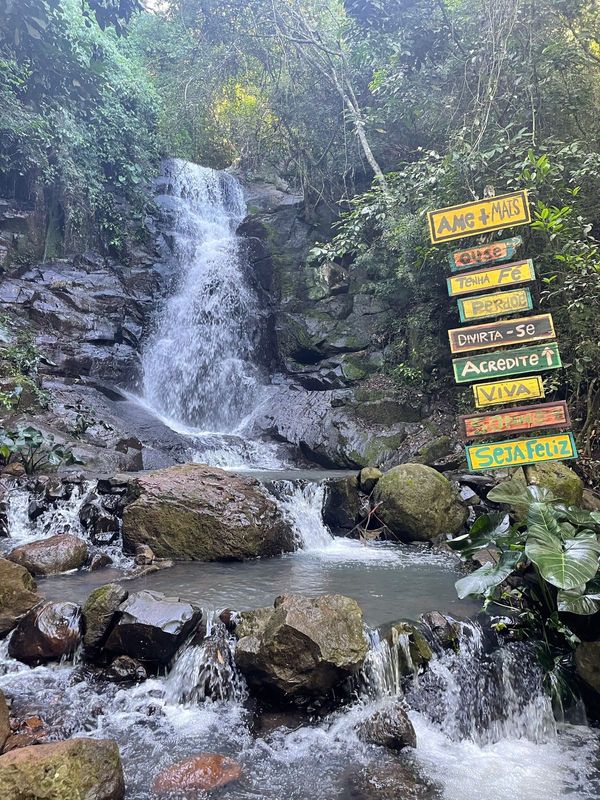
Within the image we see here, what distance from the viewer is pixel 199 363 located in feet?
49.5

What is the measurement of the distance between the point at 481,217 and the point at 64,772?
20.8 feet

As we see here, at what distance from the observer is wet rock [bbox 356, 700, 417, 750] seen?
363 centimetres

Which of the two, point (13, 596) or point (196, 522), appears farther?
point (196, 522)

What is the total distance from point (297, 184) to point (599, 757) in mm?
20509

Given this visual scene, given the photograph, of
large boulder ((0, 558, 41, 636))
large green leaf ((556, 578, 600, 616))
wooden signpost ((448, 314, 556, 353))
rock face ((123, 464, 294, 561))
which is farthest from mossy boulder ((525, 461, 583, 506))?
large boulder ((0, 558, 41, 636))

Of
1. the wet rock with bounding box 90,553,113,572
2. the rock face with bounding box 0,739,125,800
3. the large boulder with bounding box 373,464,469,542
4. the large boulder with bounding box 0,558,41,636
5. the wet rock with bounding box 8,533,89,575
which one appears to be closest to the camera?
the rock face with bounding box 0,739,125,800

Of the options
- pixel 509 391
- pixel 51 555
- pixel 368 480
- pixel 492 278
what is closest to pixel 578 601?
pixel 509 391

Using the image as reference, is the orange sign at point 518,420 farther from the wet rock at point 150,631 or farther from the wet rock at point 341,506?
the wet rock at point 150,631

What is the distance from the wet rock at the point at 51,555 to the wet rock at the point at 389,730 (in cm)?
422

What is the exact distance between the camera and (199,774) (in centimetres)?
326

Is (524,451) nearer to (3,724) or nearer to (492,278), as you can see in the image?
(492,278)

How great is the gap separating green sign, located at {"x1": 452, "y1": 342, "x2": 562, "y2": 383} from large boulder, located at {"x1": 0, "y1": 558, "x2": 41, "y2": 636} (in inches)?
197

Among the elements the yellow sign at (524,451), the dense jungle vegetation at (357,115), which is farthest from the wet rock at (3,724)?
the dense jungle vegetation at (357,115)

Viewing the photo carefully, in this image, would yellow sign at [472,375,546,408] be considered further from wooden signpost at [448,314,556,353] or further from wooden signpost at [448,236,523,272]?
wooden signpost at [448,236,523,272]
